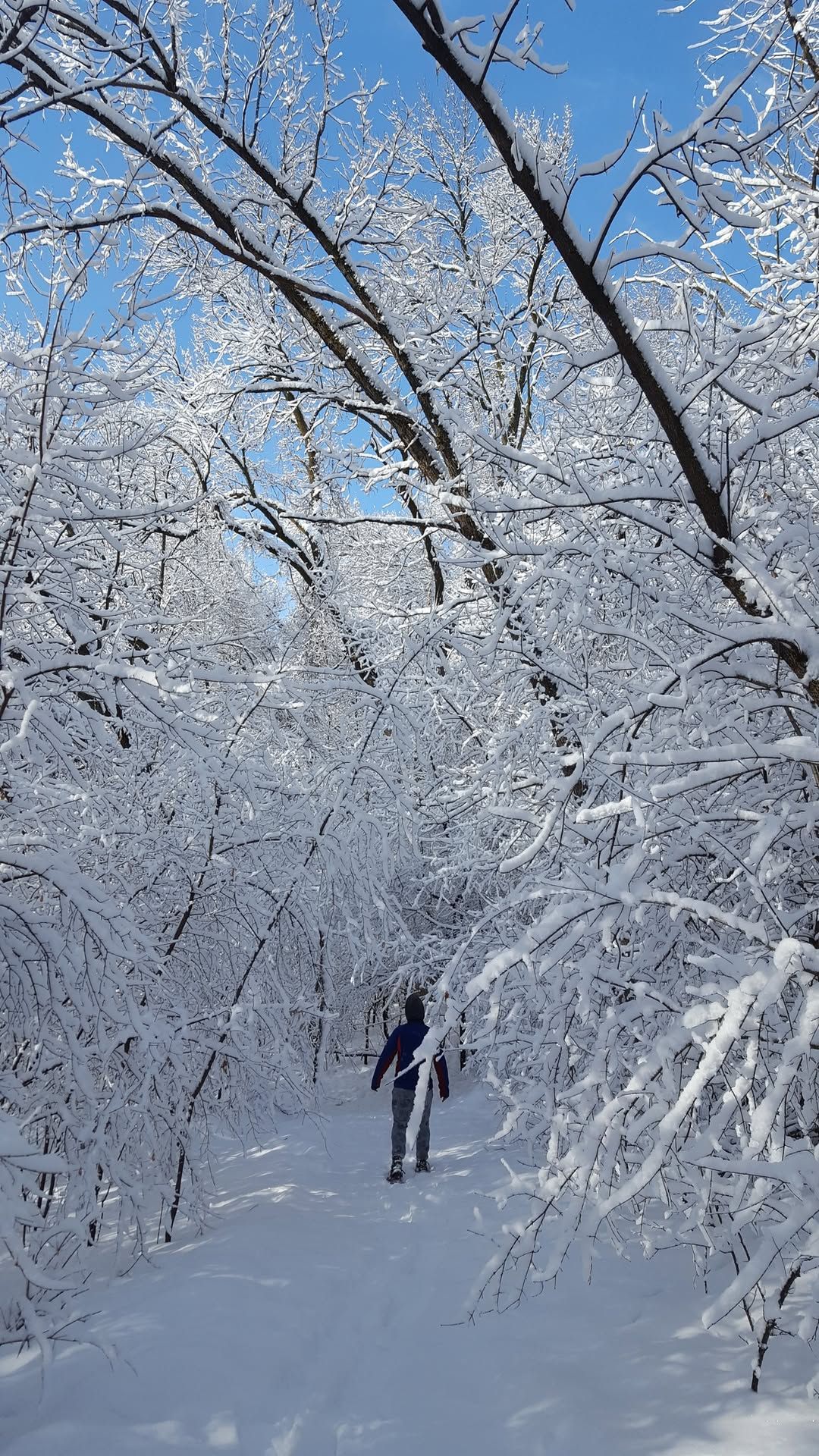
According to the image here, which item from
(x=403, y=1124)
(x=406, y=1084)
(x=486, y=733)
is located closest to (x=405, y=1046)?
(x=406, y=1084)

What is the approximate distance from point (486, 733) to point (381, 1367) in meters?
3.29

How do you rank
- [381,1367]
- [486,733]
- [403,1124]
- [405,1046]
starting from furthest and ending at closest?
[405,1046] < [403,1124] < [486,733] < [381,1367]

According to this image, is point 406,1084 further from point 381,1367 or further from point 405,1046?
point 381,1367

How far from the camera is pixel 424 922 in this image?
12.6 m

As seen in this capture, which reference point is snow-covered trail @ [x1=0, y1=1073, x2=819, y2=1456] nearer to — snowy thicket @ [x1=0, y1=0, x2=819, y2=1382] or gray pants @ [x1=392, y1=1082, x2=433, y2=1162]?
snowy thicket @ [x1=0, y1=0, x2=819, y2=1382]

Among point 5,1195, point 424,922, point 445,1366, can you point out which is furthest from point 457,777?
point 424,922

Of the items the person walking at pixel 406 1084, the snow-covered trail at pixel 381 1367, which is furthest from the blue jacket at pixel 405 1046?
the snow-covered trail at pixel 381 1367

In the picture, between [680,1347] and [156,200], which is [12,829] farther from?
[156,200]

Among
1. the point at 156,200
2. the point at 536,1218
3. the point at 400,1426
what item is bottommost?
the point at 400,1426

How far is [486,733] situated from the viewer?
5633mm

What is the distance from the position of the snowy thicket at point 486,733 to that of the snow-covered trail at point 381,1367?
35 cm

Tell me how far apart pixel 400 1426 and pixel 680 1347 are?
119cm

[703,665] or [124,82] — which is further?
[124,82]

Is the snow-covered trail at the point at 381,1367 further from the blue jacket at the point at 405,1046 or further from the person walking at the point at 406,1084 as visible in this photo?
the blue jacket at the point at 405,1046
